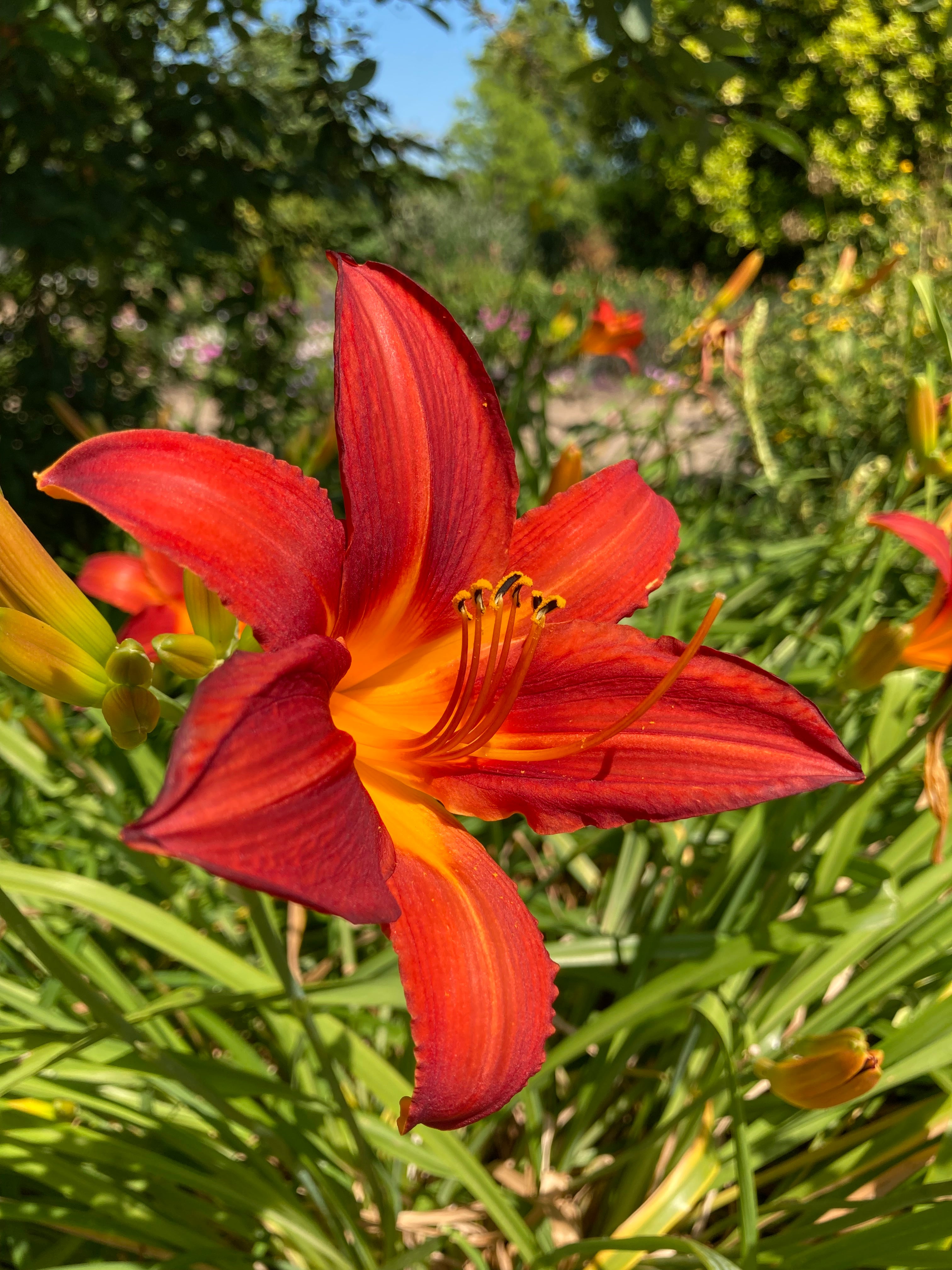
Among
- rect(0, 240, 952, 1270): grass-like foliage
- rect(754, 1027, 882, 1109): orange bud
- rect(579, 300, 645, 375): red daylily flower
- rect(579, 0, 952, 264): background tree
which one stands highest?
rect(579, 0, 952, 264): background tree

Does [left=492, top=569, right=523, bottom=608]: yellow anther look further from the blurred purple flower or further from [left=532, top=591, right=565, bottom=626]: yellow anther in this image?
the blurred purple flower

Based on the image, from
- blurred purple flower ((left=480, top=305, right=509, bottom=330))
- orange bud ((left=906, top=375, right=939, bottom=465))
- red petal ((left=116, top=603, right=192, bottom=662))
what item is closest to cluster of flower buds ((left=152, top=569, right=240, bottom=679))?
red petal ((left=116, top=603, right=192, bottom=662))

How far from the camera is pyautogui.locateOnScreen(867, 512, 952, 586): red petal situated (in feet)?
2.95

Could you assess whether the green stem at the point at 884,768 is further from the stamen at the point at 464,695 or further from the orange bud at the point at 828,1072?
the stamen at the point at 464,695

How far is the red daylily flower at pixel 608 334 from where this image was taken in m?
2.49

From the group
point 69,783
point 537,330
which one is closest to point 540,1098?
point 69,783

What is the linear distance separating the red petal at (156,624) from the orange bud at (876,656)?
0.84 metres

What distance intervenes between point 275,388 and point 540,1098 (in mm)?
2608

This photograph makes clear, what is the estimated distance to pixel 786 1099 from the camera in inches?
35.6

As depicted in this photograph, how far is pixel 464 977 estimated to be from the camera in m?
0.61

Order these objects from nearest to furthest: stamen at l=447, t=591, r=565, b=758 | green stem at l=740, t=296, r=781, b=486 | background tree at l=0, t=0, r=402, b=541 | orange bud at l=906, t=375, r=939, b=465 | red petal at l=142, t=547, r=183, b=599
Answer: stamen at l=447, t=591, r=565, b=758 < orange bud at l=906, t=375, r=939, b=465 < red petal at l=142, t=547, r=183, b=599 < background tree at l=0, t=0, r=402, b=541 < green stem at l=740, t=296, r=781, b=486

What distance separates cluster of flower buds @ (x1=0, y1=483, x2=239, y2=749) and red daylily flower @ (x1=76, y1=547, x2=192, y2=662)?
0.47 metres

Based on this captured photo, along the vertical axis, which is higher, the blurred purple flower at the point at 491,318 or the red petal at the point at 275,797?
the blurred purple flower at the point at 491,318

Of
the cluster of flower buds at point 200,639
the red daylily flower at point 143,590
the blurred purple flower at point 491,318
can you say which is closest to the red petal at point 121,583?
the red daylily flower at point 143,590
